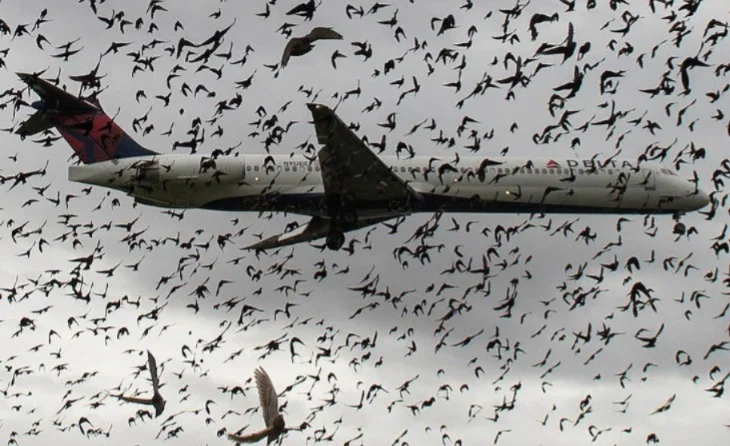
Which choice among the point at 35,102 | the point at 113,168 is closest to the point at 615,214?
the point at 113,168

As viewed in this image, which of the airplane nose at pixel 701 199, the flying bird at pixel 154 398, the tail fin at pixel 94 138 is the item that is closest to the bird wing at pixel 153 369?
the flying bird at pixel 154 398

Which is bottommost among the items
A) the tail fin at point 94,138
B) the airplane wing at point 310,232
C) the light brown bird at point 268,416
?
the light brown bird at point 268,416

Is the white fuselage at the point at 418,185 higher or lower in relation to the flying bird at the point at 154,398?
higher

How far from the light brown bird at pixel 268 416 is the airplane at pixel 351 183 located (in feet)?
91.8

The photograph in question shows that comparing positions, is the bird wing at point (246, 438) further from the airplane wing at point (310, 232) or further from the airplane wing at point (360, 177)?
the airplane wing at point (310, 232)

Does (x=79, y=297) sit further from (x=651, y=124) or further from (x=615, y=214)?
(x=615, y=214)

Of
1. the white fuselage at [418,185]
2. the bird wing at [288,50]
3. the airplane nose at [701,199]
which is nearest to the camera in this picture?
the bird wing at [288,50]

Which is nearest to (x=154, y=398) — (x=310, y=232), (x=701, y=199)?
(x=310, y=232)

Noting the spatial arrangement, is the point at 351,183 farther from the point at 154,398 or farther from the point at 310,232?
the point at 154,398

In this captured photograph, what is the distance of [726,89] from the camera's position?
2747 cm

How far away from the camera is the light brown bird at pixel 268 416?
2794cm

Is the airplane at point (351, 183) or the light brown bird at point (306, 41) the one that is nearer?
the light brown bird at point (306, 41)

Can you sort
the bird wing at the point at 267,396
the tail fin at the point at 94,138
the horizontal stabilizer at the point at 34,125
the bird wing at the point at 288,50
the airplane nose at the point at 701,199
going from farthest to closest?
the airplane nose at the point at 701,199 < the tail fin at the point at 94,138 < the horizontal stabilizer at the point at 34,125 < the bird wing at the point at 267,396 < the bird wing at the point at 288,50

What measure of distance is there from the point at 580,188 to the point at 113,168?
27431 mm
